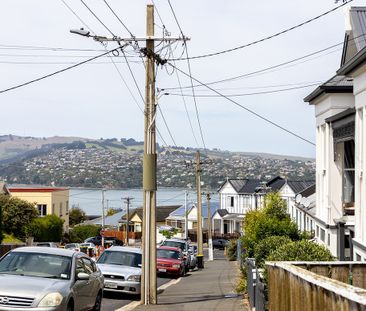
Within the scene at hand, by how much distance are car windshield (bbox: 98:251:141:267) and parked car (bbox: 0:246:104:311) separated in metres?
7.14

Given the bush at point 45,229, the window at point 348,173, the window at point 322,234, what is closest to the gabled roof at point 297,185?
the bush at point 45,229

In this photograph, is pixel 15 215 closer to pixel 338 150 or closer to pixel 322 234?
pixel 322 234

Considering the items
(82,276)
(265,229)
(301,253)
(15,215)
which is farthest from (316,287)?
(15,215)

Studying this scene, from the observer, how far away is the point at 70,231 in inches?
3300

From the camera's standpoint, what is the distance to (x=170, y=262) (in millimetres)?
33938

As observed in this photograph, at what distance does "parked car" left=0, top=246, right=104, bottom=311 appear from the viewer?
12.6 meters

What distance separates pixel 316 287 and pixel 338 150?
23.6m

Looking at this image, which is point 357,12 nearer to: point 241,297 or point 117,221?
point 241,297

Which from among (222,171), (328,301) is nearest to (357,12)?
(328,301)

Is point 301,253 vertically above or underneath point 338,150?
underneath

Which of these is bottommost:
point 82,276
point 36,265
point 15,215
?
point 82,276

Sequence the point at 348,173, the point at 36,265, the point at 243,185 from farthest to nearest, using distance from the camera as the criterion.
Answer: the point at 243,185 → the point at 348,173 → the point at 36,265

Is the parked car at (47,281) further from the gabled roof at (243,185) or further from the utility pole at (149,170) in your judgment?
the gabled roof at (243,185)

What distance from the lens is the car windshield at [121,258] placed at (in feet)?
77.4
